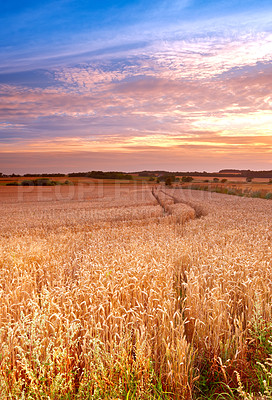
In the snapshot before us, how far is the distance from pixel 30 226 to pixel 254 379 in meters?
15.4

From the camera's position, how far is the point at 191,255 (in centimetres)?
728

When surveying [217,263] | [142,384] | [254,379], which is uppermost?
[217,263]

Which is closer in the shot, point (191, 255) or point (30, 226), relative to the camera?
point (191, 255)

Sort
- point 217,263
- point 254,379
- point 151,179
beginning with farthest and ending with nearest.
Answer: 1. point 151,179
2. point 217,263
3. point 254,379

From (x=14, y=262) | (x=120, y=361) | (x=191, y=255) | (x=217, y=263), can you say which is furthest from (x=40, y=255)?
(x=120, y=361)

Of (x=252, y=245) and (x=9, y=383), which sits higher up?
(x=252, y=245)

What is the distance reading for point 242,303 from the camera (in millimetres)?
5164

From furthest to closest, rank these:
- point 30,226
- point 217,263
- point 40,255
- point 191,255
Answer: point 30,226
point 40,255
point 191,255
point 217,263

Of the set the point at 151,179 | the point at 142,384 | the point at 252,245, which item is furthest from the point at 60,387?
the point at 151,179

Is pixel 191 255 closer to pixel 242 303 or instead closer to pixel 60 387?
pixel 242 303

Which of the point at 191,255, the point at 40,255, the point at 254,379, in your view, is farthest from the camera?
the point at 40,255

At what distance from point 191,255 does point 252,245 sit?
7.90ft

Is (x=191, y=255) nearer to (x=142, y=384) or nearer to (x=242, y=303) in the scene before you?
(x=242, y=303)

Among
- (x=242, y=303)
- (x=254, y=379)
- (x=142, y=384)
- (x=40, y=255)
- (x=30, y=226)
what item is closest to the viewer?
(x=142, y=384)
